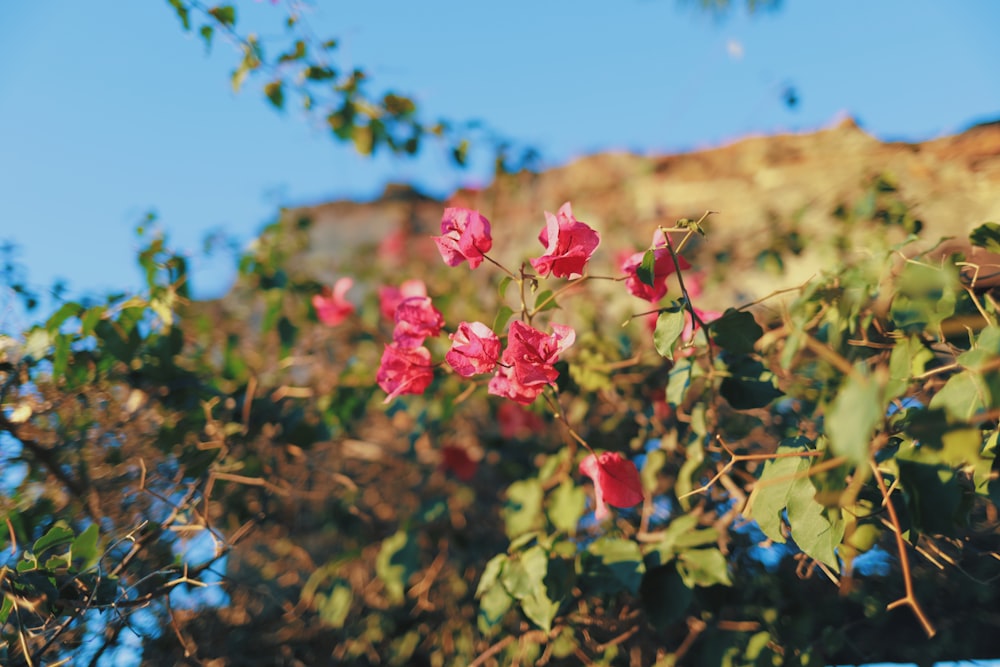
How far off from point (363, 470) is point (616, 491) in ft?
5.33

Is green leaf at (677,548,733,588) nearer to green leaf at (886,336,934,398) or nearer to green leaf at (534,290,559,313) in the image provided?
green leaf at (886,336,934,398)

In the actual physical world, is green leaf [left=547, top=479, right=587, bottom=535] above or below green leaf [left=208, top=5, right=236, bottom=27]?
below

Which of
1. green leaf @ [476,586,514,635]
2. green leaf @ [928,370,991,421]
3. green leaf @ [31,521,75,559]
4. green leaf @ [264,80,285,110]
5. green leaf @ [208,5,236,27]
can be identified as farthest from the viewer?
green leaf @ [264,80,285,110]

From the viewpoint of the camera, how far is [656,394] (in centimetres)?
159

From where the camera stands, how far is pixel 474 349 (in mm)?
825

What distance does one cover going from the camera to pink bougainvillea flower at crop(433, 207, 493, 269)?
34.2 inches

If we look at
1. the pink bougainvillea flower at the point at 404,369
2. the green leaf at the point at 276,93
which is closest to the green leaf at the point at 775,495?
the pink bougainvillea flower at the point at 404,369

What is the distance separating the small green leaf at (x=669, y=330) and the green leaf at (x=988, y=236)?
23.0 inches

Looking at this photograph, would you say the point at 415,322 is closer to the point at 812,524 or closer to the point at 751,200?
the point at 812,524

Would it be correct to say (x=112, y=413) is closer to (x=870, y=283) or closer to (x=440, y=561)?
(x=440, y=561)

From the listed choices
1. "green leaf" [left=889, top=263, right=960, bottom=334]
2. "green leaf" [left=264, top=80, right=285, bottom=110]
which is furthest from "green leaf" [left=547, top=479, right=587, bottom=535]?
"green leaf" [left=264, top=80, right=285, bottom=110]

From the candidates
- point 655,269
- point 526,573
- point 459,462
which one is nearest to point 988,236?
point 655,269

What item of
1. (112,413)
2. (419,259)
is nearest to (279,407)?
(112,413)

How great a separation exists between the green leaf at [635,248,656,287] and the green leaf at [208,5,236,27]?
1.27 metres
